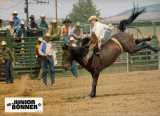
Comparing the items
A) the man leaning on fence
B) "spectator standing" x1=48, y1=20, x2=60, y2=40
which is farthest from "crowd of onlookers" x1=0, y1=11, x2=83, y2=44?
the man leaning on fence

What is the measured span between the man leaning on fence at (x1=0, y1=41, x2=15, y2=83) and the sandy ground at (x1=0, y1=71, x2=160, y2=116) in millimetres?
1075

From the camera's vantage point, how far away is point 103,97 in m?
16.8

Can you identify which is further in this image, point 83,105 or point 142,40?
point 142,40

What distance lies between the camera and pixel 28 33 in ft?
82.2

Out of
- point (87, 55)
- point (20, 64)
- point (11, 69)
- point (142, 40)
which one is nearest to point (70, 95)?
point (87, 55)

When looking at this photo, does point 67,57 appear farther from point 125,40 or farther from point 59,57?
point 59,57

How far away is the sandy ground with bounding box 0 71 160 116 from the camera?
1373 cm

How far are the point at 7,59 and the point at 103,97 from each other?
23.5 feet

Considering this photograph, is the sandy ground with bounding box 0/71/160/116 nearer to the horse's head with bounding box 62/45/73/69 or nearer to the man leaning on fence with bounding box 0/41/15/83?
the horse's head with bounding box 62/45/73/69

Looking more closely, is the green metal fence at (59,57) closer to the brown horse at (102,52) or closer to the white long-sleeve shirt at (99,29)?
the brown horse at (102,52)

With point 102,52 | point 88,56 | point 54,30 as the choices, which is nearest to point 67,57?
point 88,56

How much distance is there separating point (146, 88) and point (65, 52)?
305 centimetres

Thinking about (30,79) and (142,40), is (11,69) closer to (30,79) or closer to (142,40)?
(30,79)

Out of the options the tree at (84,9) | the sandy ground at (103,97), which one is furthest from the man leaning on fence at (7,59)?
the tree at (84,9)
